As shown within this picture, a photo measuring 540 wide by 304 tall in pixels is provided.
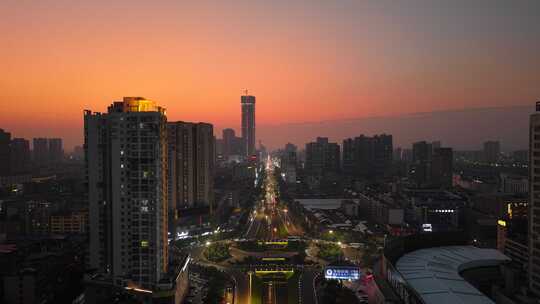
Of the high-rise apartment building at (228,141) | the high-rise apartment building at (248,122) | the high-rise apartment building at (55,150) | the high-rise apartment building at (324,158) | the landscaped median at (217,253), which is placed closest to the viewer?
the landscaped median at (217,253)

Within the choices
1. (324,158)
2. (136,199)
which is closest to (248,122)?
(324,158)

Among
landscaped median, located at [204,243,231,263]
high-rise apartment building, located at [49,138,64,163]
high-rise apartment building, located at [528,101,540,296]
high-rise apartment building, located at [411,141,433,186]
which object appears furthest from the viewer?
high-rise apartment building, located at [49,138,64,163]

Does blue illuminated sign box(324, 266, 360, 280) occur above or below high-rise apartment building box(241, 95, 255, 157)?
below

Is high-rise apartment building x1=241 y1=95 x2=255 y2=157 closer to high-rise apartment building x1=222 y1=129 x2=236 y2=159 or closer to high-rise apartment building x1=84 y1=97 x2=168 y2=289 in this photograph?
high-rise apartment building x1=222 y1=129 x2=236 y2=159

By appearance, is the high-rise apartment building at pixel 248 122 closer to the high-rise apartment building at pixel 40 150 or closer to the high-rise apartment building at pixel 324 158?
the high-rise apartment building at pixel 324 158

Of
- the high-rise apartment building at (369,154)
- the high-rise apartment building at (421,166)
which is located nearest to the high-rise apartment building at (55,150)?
the high-rise apartment building at (369,154)

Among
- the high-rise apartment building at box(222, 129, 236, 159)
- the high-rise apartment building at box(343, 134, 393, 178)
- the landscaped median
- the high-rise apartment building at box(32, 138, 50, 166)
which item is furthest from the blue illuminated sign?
the high-rise apartment building at box(222, 129, 236, 159)
